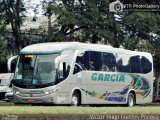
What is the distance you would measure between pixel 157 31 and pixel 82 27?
6.45 meters

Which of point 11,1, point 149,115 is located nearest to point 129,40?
point 11,1

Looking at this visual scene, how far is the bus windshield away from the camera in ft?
82.8

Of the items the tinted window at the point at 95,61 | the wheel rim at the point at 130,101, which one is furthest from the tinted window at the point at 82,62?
the wheel rim at the point at 130,101

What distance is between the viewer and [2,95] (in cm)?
4269

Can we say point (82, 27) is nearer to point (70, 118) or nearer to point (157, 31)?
point (157, 31)

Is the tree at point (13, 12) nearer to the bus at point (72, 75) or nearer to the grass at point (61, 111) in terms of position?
the bus at point (72, 75)

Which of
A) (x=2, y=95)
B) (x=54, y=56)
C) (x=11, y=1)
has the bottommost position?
(x=2, y=95)

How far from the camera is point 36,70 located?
2541 centimetres

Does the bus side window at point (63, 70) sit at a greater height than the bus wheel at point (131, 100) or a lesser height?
greater

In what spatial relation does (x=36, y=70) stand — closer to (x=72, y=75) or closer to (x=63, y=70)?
(x=63, y=70)

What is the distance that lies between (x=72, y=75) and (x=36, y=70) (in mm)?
1812

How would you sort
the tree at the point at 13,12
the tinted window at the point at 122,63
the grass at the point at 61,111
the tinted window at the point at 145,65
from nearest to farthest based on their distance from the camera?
1. the grass at the point at 61,111
2. the tinted window at the point at 122,63
3. the tinted window at the point at 145,65
4. the tree at the point at 13,12

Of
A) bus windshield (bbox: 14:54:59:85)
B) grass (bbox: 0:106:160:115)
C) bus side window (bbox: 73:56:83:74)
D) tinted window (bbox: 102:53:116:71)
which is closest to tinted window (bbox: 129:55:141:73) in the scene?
tinted window (bbox: 102:53:116:71)

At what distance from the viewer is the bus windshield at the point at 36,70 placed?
25.2 m
